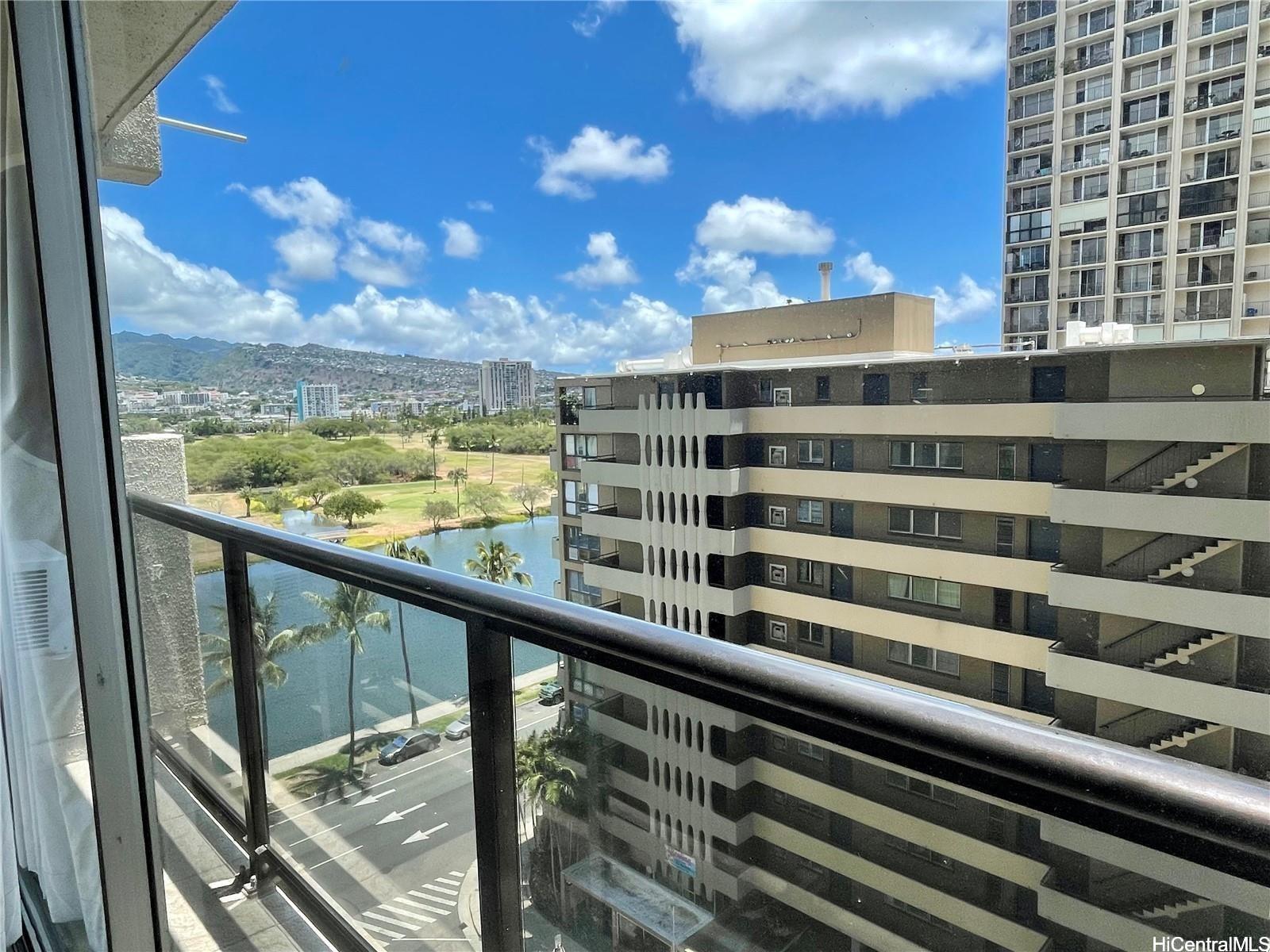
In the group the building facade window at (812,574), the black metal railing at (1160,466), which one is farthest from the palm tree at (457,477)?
A: the black metal railing at (1160,466)

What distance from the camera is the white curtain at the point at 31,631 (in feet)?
4.08

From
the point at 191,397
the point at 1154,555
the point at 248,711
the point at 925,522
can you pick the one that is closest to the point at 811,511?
the point at 925,522

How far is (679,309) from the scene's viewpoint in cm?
166

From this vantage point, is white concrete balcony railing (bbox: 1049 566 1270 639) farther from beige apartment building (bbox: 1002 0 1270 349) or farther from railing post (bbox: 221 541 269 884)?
railing post (bbox: 221 541 269 884)

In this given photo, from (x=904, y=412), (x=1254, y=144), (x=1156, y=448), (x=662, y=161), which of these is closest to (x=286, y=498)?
(x=662, y=161)

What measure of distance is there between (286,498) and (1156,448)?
1.83 metres

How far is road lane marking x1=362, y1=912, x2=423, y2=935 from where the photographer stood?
1.31 metres

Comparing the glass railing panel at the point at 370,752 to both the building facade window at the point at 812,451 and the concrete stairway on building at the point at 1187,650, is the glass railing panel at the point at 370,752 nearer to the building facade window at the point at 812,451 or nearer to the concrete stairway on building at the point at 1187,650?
the building facade window at the point at 812,451

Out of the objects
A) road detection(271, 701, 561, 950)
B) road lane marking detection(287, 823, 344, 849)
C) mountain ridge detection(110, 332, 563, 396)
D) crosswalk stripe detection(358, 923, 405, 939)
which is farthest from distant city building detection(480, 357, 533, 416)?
crosswalk stripe detection(358, 923, 405, 939)

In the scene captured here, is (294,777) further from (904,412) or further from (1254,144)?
(1254,144)

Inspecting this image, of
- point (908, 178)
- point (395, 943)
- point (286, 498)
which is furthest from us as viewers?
point (286, 498)

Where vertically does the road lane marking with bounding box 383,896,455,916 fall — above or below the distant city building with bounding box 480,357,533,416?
below

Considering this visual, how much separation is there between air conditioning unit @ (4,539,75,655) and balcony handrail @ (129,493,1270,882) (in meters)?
0.88

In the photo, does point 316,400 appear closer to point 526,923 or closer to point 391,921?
point 391,921
